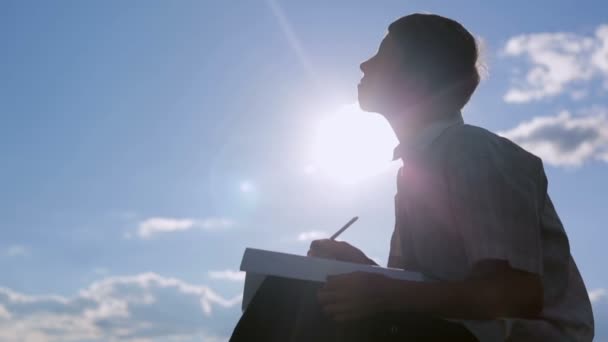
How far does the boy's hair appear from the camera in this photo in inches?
125

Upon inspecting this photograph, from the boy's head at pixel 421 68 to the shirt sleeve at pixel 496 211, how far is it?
2.44 feet

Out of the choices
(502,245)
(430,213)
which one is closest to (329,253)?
(430,213)

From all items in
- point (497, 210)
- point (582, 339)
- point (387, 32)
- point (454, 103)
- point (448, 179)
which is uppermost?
point (387, 32)

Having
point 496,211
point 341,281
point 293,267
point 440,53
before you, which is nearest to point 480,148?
point 496,211

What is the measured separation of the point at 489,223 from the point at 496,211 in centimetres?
7

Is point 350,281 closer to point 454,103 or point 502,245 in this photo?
point 502,245

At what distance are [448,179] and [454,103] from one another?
0.77 meters

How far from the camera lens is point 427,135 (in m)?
2.91

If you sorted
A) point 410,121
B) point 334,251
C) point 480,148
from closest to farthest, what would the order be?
point 480,148, point 410,121, point 334,251

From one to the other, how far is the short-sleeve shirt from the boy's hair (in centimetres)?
37

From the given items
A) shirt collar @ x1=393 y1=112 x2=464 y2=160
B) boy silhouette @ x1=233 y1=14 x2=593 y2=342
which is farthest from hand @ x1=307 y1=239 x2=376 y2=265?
shirt collar @ x1=393 y1=112 x2=464 y2=160

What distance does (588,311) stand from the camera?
2535 millimetres

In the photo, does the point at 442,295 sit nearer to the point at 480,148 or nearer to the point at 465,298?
the point at 465,298

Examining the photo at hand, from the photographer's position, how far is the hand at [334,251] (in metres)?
Result: 3.37
